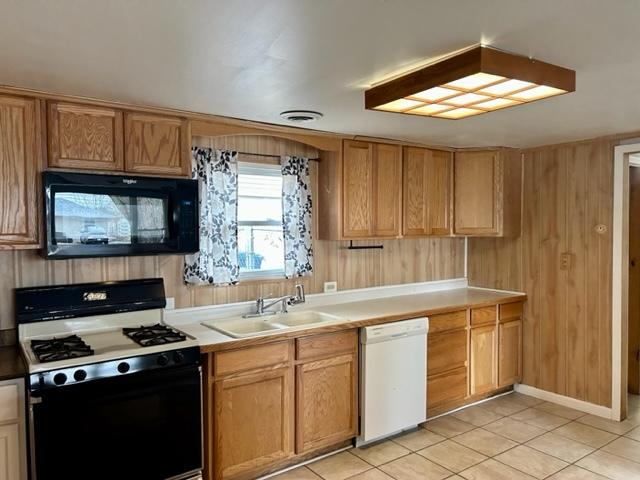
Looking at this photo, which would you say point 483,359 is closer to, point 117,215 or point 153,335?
point 153,335

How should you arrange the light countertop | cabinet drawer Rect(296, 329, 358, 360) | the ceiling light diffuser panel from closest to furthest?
1. the ceiling light diffuser panel
2. the light countertop
3. cabinet drawer Rect(296, 329, 358, 360)

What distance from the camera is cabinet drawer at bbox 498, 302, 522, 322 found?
13.9 feet

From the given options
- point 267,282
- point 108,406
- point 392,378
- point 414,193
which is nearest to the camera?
point 108,406

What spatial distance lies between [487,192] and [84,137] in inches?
127

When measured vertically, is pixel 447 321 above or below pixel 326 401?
above

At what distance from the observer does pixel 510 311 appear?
169 inches

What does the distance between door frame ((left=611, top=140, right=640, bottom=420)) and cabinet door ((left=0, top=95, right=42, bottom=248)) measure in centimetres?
397

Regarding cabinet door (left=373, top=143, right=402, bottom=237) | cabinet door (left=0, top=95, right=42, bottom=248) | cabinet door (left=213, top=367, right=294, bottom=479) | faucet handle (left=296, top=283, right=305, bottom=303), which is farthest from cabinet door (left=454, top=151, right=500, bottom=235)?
cabinet door (left=0, top=95, right=42, bottom=248)

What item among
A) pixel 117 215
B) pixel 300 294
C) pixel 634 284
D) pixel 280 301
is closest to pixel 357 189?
pixel 300 294

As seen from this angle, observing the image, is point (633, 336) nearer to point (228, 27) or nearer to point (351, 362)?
point (351, 362)

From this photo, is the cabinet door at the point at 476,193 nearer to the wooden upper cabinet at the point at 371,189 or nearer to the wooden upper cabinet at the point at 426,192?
the wooden upper cabinet at the point at 426,192

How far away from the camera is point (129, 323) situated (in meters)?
2.88

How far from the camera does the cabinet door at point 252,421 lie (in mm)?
2730

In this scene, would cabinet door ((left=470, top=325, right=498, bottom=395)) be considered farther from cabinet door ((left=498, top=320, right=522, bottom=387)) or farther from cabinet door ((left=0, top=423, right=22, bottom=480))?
cabinet door ((left=0, top=423, right=22, bottom=480))
